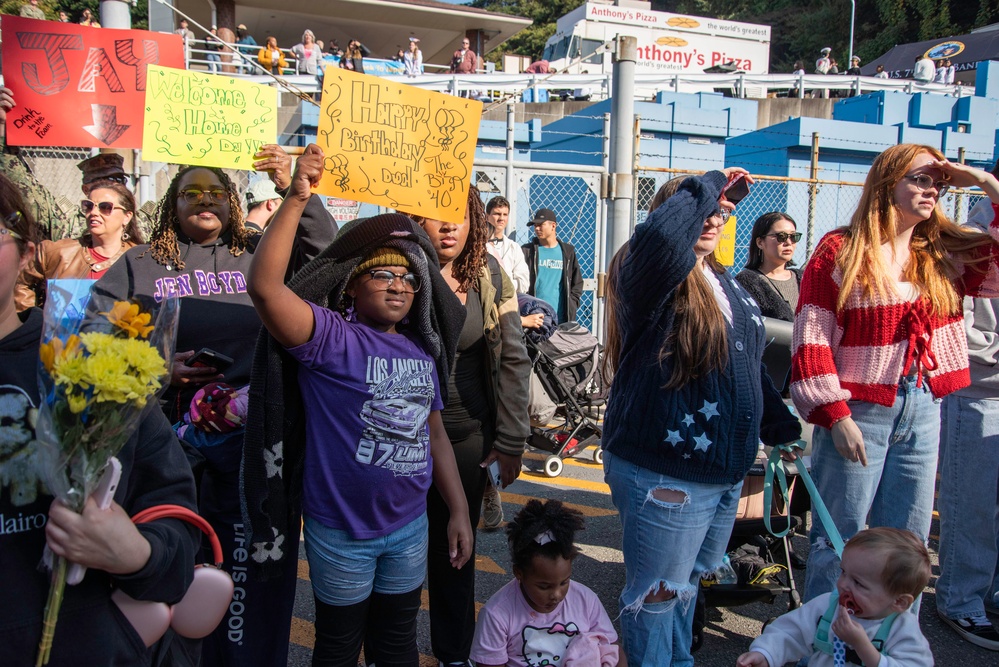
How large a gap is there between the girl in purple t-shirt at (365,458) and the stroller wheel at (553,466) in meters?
3.32

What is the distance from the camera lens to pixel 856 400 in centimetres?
281

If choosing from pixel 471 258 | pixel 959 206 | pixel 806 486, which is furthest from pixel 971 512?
pixel 959 206

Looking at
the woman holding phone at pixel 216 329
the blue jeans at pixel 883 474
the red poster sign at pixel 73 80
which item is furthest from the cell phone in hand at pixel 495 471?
the red poster sign at pixel 73 80

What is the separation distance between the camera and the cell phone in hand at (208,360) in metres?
2.55

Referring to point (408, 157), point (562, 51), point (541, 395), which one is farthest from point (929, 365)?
point (562, 51)

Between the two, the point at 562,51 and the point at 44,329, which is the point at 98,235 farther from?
the point at 562,51

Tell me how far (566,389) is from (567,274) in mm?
2121

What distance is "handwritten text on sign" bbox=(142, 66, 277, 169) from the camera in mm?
3059

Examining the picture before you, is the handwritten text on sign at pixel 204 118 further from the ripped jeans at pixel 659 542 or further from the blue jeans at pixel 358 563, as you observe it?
the ripped jeans at pixel 659 542

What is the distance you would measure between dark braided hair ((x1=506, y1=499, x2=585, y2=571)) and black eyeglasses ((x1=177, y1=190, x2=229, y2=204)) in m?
1.59

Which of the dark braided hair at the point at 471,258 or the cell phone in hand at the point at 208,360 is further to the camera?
the dark braided hair at the point at 471,258

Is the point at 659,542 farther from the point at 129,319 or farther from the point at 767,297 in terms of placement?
the point at 767,297

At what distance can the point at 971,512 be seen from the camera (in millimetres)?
3531

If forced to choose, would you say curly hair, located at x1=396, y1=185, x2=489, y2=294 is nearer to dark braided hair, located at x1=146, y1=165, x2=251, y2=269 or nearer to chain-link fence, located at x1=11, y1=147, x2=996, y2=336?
dark braided hair, located at x1=146, y1=165, x2=251, y2=269
